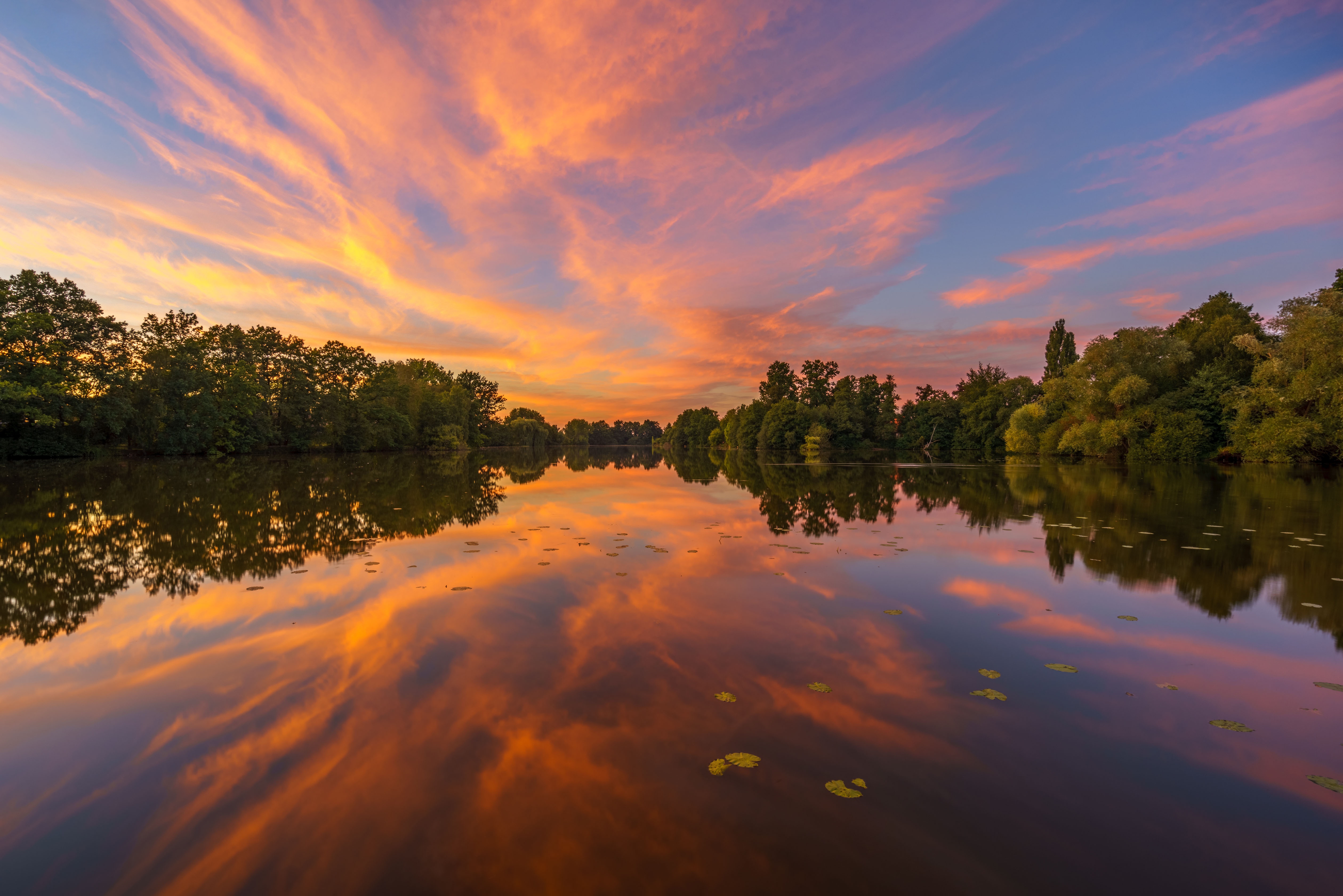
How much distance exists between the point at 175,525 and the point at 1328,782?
20.2m

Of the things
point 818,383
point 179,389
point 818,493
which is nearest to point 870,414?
point 818,383

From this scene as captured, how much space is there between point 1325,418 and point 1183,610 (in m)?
40.7

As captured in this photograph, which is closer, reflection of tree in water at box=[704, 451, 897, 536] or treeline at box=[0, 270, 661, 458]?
reflection of tree in water at box=[704, 451, 897, 536]

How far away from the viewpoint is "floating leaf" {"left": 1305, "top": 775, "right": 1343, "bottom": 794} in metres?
3.86

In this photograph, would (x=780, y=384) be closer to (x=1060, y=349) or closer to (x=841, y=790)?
(x=1060, y=349)

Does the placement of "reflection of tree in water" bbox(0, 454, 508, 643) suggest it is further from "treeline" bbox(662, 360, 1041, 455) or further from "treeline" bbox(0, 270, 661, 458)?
"treeline" bbox(662, 360, 1041, 455)

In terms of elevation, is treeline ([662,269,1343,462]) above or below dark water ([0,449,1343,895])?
above

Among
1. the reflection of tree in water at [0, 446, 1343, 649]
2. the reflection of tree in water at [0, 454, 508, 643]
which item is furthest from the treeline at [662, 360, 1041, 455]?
the reflection of tree in water at [0, 454, 508, 643]

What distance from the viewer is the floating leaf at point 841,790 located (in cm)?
365

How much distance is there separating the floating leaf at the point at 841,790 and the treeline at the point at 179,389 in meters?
48.2

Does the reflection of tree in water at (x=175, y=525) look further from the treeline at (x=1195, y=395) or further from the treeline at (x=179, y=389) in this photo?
the treeline at (x=1195, y=395)

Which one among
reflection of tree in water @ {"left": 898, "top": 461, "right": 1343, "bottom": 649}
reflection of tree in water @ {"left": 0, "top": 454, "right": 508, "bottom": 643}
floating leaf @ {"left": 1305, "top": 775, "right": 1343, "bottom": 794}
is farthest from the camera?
reflection of tree in water @ {"left": 898, "top": 461, "right": 1343, "bottom": 649}

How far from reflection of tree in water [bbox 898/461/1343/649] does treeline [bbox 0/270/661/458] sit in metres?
51.6

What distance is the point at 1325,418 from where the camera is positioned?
3206 centimetres
